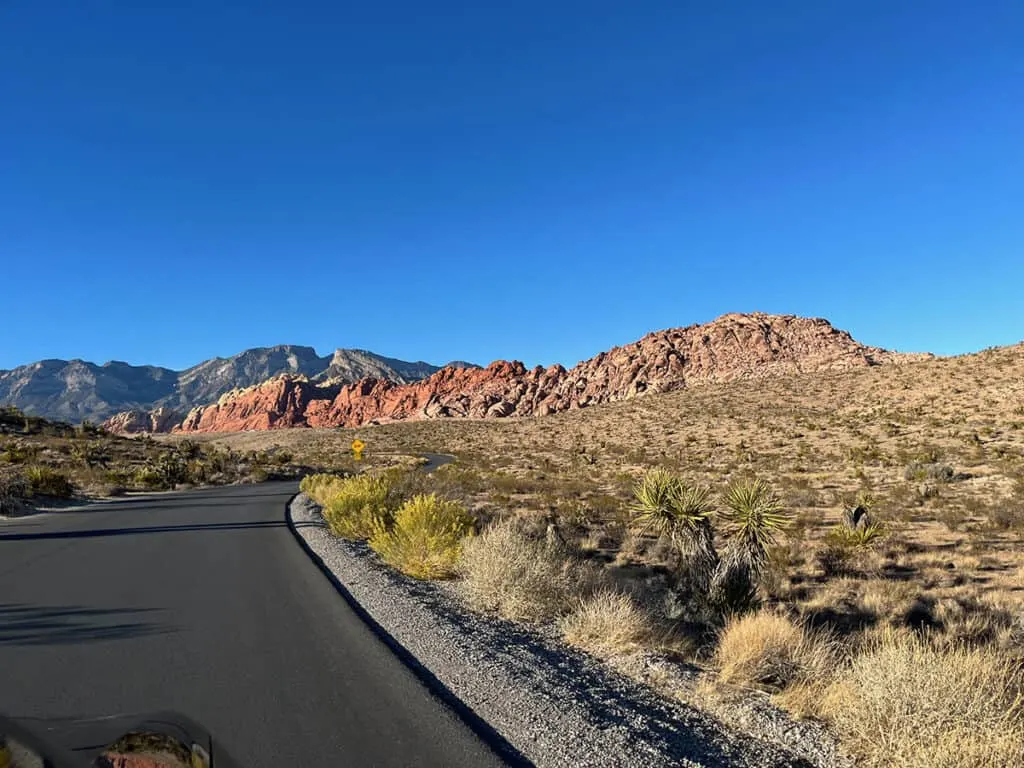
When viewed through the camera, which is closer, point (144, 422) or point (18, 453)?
point (18, 453)

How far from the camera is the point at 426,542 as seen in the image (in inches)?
451

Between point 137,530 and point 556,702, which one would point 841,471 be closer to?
point 137,530

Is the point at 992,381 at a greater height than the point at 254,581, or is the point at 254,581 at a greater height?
the point at 992,381

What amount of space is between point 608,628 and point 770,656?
5.56 ft

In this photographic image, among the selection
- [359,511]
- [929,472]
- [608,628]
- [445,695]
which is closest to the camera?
[445,695]

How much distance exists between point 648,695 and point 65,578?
32.6 ft

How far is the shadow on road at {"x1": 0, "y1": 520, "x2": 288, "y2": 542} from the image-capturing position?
16094 mm

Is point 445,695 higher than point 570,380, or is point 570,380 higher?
point 570,380

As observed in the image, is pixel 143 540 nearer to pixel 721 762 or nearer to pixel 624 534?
pixel 624 534

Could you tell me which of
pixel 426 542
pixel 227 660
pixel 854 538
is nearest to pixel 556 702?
pixel 227 660

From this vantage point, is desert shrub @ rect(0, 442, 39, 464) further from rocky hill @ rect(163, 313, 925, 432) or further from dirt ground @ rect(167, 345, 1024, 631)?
rocky hill @ rect(163, 313, 925, 432)

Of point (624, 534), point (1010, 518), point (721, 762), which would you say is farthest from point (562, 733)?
point (1010, 518)

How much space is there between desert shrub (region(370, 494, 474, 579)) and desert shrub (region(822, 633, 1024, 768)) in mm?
6983

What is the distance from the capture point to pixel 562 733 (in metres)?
4.73
